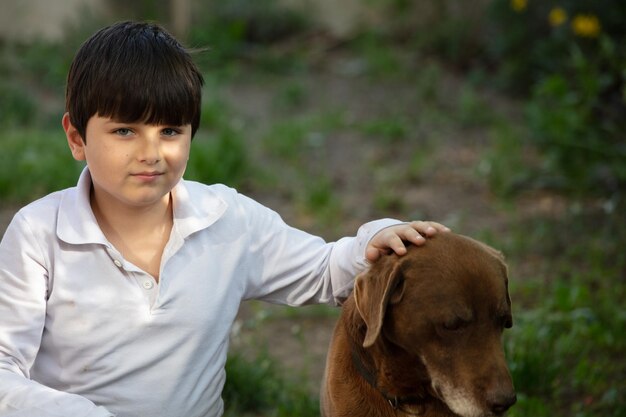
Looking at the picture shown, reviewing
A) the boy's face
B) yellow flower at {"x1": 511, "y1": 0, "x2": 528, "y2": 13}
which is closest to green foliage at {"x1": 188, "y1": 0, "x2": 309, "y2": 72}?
yellow flower at {"x1": 511, "y1": 0, "x2": 528, "y2": 13}

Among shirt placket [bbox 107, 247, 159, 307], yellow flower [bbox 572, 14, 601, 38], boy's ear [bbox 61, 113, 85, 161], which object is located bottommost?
yellow flower [bbox 572, 14, 601, 38]

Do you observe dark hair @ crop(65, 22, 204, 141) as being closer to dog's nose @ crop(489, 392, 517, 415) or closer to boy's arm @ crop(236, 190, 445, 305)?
boy's arm @ crop(236, 190, 445, 305)

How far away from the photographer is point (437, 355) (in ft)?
8.20

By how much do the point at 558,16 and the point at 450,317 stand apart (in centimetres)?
556

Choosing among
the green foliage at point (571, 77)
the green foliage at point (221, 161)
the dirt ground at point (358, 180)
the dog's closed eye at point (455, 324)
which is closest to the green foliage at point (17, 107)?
the dirt ground at point (358, 180)

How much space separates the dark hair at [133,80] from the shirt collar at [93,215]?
186 millimetres

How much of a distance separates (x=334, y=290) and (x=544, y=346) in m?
1.55

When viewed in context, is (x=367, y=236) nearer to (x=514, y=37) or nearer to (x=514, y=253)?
(x=514, y=253)

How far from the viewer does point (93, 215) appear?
9.70 ft

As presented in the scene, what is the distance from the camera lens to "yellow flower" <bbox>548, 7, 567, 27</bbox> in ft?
24.7

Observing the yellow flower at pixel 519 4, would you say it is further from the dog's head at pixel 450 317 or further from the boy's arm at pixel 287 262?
the dog's head at pixel 450 317

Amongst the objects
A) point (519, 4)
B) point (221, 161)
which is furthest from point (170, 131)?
point (519, 4)

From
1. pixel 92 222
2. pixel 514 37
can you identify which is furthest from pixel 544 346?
pixel 514 37

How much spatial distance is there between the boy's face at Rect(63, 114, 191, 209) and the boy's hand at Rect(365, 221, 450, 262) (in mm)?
604
